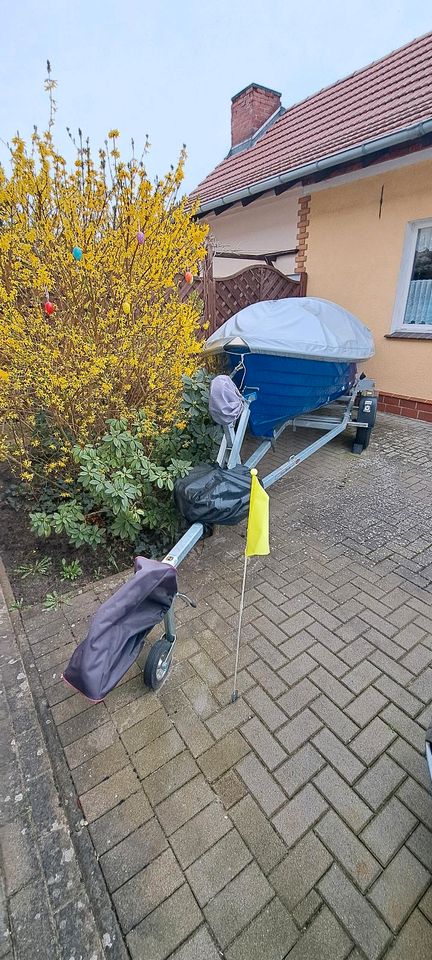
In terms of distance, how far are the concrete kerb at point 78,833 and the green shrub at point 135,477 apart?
861 millimetres

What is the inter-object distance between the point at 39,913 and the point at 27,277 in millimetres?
2772

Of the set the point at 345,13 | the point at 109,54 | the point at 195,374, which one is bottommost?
the point at 195,374

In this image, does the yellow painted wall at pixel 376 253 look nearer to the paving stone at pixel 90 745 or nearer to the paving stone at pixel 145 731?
the paving stone at pixel 145 731

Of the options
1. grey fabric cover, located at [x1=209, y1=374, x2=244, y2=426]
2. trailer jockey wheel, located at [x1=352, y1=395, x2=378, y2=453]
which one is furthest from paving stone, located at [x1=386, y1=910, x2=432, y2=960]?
trailer jockey wheel, located at [x1=352, y1=395, x2=378, y2=453]

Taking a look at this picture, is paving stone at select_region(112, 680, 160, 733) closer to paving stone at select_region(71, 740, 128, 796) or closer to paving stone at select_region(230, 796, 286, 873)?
paving stone at select_region(71, 740, 128, 796)

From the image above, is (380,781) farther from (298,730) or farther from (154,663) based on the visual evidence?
(154,663)

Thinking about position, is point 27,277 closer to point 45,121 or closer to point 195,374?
point 45,121

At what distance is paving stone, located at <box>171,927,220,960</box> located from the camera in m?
1.15

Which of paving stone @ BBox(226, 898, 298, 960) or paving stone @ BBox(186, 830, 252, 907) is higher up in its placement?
paving stone @ BBox(186, 830, 252, 907)

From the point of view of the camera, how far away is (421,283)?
18.4 ft

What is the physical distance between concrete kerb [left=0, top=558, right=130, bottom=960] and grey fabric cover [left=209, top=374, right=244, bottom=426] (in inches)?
69.4

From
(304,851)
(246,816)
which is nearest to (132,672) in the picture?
(246,816)

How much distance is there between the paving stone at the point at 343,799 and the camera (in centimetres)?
145

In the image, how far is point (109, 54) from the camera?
4.99 metres
